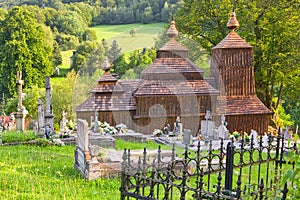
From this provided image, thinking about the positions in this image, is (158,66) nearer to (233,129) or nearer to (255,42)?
(233,129)

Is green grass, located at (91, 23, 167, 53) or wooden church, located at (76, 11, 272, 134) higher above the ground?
green grass, located at (91, 23, 167, 53)

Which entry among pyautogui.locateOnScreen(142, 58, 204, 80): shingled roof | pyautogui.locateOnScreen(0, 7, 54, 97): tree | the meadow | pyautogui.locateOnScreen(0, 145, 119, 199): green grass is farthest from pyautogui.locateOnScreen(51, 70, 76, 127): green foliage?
pyautogui.locateOnScreen(0, 145, 119, 199): green grass

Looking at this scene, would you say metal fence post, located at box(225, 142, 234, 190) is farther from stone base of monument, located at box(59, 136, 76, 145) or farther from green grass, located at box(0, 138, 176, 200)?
stone base of monument, located at box(59, 136, 76, 145)

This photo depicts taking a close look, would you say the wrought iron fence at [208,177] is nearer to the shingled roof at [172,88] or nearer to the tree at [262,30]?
the shingled roof at [172,88]

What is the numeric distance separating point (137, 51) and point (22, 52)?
10.5m

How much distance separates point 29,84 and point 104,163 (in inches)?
1098

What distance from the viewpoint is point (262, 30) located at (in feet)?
84.7

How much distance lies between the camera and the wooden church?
19.9m

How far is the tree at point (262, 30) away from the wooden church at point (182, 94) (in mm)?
3586

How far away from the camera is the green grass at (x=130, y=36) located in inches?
1369

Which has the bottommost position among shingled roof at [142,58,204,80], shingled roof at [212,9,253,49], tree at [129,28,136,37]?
shingled roof at [142,58,204,80]

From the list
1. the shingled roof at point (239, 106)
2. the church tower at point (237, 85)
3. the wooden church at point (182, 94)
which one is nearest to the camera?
the wooden church at point (182, 94)

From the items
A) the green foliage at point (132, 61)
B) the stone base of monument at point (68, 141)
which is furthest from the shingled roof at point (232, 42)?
the green foliage at point (132, 61)

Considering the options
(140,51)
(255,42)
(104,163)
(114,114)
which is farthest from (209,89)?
(140,51)
